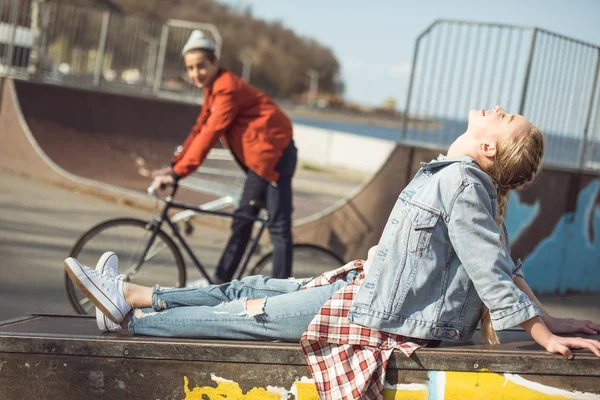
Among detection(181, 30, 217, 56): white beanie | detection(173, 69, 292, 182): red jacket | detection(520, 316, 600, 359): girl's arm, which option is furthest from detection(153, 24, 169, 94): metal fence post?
detection(520, 316, 600, 359): girl's arm

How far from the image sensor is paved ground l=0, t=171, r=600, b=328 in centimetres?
607

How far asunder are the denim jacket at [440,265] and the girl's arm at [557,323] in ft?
1.08

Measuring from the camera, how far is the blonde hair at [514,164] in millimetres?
3203

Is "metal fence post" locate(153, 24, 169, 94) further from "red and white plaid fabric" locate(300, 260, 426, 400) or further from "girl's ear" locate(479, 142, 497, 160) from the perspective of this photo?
"red and white plaid fabric" locate(300, 260, 426, 400)

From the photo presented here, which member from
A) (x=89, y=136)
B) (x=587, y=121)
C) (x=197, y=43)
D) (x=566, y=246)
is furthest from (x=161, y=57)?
(x=197, y=43)

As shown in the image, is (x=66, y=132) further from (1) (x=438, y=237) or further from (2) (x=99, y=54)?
(1) (x=438, y=237)

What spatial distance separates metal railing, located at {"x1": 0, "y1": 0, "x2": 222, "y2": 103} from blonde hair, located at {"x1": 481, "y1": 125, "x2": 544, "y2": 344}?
1136cm

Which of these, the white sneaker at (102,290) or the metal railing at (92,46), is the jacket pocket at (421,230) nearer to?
the white sneaker at (102,290)

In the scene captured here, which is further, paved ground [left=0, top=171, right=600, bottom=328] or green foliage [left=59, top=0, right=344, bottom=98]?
green foliage [left=59, top=0, right=344, bottom=98]

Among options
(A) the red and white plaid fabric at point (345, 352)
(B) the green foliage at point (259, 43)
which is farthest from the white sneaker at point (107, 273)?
(B) the green foliage at point (259, 43)

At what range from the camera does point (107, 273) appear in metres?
3.55

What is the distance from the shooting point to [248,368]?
3107 millimetres

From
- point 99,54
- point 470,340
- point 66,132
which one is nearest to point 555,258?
point 470,340

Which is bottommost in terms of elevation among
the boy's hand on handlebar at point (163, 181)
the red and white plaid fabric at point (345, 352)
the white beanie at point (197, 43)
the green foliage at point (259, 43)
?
the red and white plaid fabric at point (345, 352)
